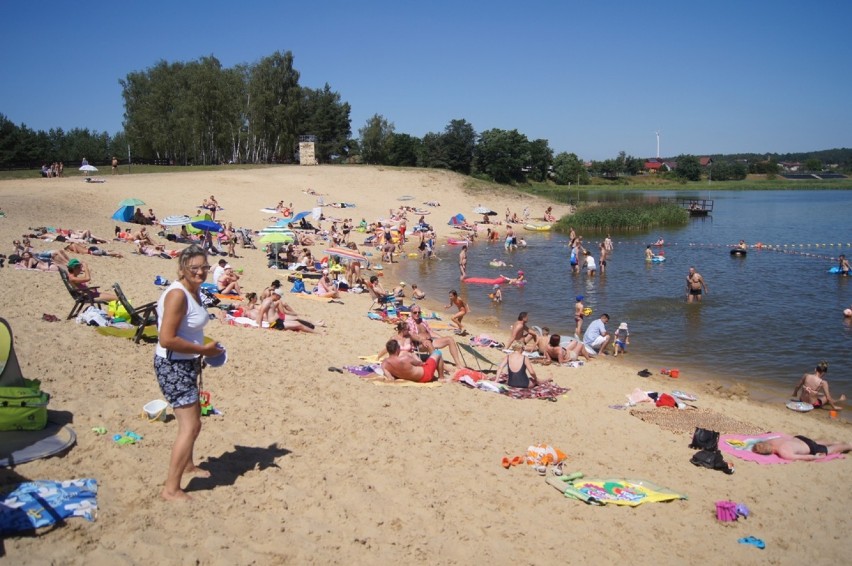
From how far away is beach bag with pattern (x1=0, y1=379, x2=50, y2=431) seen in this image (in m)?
5.44

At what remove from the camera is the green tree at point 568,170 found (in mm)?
98000

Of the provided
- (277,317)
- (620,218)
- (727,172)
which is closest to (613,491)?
(277,317)

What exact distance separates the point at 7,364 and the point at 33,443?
86 centimetres

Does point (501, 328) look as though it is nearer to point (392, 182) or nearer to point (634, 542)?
point (634, 542)

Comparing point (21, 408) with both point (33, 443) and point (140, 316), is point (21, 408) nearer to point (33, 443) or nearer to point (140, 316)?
point (33, 443)

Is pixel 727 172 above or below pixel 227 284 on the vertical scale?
above

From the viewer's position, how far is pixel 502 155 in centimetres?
8362

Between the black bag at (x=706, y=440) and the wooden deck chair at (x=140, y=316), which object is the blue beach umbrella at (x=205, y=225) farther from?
the black bag at (x=706, y=440)

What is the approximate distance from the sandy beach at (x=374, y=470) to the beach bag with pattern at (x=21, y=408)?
413mm

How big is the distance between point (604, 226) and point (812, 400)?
3251 cm

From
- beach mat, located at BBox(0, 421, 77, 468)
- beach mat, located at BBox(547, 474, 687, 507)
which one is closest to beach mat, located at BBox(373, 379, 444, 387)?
beach mat, located at BBox(547, 474, 687, 507)

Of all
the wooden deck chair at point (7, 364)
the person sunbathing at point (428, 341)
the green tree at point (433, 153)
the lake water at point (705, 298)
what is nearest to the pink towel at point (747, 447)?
the lake water at point (705, 298)

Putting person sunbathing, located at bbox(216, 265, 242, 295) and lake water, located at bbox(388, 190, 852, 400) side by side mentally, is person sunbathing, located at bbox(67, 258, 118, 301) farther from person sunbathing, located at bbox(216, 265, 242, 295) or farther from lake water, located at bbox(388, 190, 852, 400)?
lake water, located at bbox(388, 190, 852, 400)

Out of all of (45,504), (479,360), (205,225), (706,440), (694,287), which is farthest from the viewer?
(205,225)
